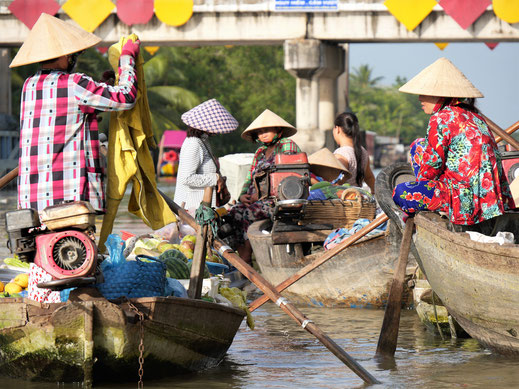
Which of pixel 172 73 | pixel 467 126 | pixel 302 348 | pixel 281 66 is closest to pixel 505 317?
pixel 467 126

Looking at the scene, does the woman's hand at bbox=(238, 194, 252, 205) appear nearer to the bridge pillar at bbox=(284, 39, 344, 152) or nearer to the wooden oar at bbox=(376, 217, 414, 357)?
the wooden oar at bbox=(376, 217, 414, 357)

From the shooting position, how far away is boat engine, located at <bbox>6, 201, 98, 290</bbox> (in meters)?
4.50

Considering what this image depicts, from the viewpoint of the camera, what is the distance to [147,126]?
18.2 ft

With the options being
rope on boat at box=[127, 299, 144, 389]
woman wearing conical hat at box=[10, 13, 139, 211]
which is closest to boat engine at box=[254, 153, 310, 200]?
woman wearing conical hat at box=[10, 13, 139, 211]

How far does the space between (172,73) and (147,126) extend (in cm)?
4001

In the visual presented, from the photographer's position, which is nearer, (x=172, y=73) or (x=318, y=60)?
(x=318, y=60)

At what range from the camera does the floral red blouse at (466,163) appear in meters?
5.55

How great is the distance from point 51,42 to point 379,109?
111 metres

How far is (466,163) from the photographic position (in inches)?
219

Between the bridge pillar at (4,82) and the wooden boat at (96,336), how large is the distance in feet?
58.9

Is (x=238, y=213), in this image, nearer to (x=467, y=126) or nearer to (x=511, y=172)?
(x=511, y=172)

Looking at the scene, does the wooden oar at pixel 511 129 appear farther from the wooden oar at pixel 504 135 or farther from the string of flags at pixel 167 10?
the string of flags at pixel 167 10

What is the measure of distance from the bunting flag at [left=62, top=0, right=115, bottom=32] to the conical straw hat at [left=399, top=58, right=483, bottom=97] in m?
13.4

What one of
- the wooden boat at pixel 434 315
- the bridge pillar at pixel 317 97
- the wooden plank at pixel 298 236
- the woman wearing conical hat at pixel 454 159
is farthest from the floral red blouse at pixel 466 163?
the bridge pillar at pixel 317 97
